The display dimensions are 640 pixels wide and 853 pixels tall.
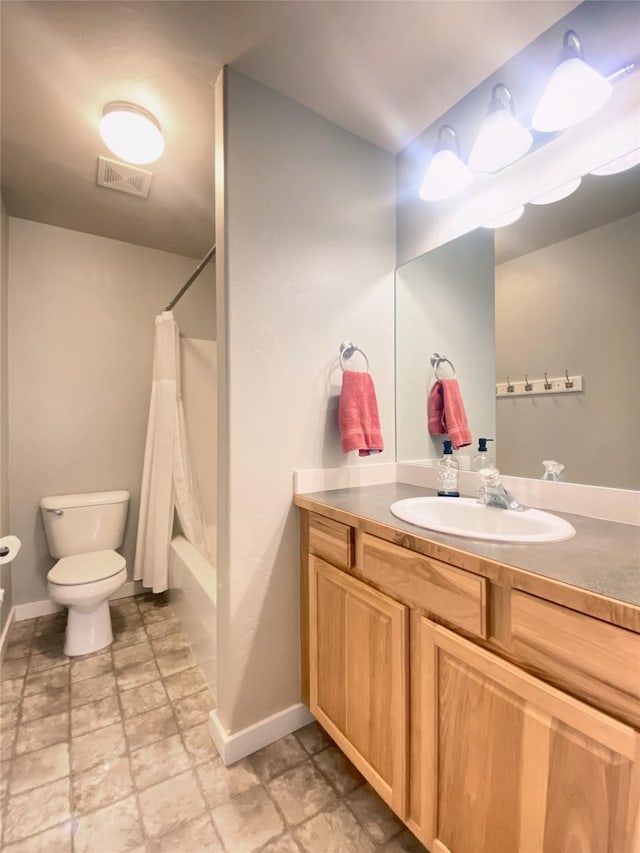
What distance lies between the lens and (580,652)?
60 cm

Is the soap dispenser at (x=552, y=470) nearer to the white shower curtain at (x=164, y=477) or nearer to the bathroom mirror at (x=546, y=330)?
the bathroom mirror at (x=546, y=330)

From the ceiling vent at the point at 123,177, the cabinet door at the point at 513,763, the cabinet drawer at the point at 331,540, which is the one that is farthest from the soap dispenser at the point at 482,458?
the ceiling vent at the point at 123,177

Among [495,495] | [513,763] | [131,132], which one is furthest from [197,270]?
[513,763]

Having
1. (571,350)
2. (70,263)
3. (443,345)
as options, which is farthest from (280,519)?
(70,263)

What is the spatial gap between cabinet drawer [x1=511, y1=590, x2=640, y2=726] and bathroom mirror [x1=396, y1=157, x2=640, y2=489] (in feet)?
2.01

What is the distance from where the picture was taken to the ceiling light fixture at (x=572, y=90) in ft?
3.27

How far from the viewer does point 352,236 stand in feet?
5.10

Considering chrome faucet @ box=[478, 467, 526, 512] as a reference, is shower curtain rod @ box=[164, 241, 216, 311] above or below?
above

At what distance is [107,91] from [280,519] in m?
1.66

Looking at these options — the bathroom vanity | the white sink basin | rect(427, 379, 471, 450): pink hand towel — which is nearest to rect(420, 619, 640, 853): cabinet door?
the bathroom vanity

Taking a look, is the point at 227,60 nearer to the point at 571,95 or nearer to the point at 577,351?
the point at 571,95

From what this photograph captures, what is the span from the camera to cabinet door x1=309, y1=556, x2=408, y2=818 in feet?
3.10

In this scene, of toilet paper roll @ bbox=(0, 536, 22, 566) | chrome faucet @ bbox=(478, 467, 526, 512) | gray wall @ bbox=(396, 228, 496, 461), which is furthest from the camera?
gray wall @ bbox=(396, 228, 496, 461)

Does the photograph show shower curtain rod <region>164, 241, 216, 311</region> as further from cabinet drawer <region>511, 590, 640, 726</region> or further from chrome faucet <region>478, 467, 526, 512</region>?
cabinet drawer <region>511, 590, 640, 726</region>
